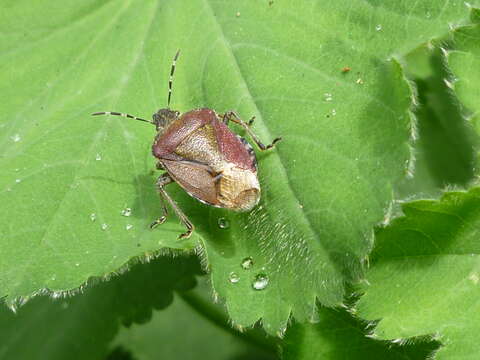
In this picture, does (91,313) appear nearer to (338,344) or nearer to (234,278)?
(234,278)

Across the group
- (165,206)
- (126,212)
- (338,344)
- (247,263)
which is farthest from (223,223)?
(338,344)

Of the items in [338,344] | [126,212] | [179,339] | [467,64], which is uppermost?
[467,64]

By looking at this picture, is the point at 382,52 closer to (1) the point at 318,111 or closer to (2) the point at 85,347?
(1) the point at 318,111

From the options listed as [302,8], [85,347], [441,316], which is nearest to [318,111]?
[302,8]

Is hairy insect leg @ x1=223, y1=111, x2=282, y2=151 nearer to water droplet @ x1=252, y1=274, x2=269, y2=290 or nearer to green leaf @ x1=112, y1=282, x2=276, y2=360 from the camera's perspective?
water droplet @ x1=252, y1=274, x2=269, y2=290

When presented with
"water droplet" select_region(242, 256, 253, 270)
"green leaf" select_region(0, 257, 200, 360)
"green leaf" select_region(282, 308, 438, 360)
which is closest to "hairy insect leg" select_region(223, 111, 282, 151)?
"water droplet" select_region(242, 256, 253, 270)

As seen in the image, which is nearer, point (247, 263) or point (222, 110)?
point (247, 263)

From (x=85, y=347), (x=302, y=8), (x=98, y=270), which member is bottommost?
(x=85, y=347)
